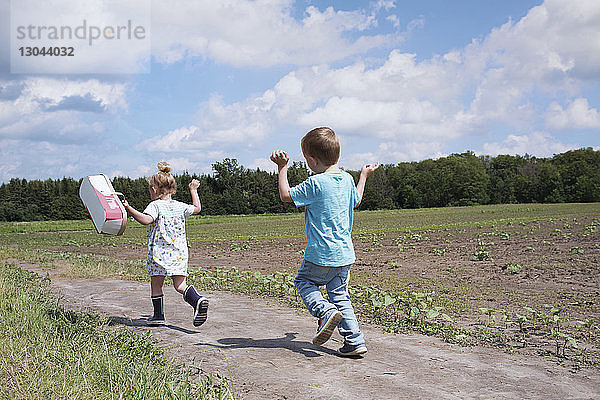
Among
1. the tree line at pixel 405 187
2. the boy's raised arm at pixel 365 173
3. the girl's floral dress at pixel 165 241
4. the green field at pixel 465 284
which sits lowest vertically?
the green field at pixel 465 284

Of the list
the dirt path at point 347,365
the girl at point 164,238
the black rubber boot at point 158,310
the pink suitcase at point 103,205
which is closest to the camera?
the dirt path at point 347,365

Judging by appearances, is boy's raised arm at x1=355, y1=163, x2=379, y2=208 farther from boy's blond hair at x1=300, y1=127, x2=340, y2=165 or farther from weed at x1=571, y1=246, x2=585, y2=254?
weed at x1=571, y1=246, x2=585, y2=254

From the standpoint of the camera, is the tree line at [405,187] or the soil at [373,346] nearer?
the soil at [373,346]

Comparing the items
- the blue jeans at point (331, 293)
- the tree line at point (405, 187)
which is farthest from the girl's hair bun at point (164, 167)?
the tree line at point (405, 187)

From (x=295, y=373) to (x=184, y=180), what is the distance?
71898 millimetres

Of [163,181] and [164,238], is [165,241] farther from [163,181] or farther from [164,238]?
[163,181]

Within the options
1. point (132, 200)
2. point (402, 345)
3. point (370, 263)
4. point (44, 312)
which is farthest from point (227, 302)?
point (132, 200)

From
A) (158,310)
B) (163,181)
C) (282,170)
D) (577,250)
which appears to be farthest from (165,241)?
(577,250)

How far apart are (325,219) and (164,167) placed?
7.65 feet

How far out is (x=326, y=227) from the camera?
Result: 4.72 m

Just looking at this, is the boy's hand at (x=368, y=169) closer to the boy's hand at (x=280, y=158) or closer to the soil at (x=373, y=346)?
the boy's hand at (x=280, y=158)

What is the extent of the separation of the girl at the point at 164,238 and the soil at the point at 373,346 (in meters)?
0.38

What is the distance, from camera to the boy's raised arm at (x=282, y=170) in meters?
4.75

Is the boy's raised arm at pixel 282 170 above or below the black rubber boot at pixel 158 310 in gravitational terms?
above
